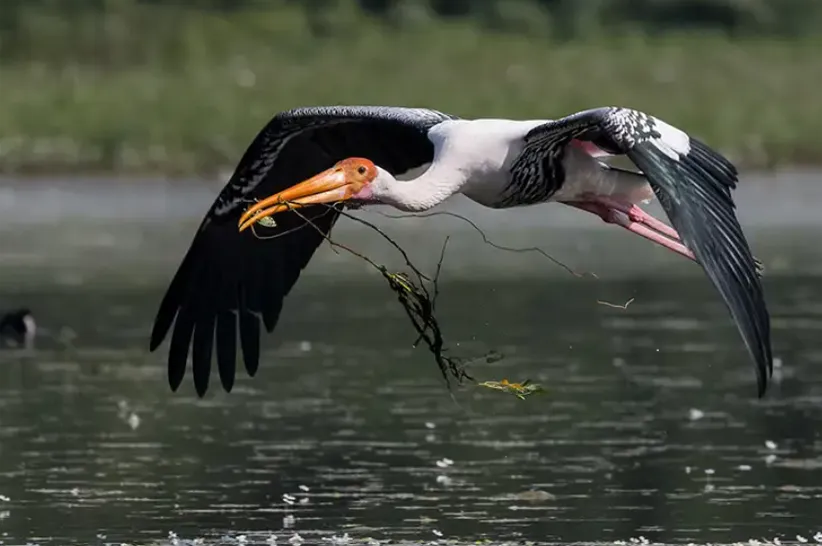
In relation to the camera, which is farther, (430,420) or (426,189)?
(430,420)

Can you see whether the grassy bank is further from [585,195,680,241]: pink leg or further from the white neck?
the white neck

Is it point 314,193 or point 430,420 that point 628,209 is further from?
point 430,420

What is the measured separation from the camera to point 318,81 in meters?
27.7

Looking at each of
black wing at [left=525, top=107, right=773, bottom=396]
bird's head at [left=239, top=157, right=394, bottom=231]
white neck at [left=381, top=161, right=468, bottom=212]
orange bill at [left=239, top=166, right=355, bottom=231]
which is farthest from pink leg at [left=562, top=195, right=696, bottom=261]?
orange bill at [left=239, top=166, right=355, bottom=231]

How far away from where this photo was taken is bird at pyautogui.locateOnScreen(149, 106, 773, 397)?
28.8ft

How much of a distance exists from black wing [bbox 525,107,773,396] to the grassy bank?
1562cm

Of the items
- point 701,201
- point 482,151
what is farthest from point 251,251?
point 701,201

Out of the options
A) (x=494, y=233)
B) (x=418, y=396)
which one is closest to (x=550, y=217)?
(x=494, y=233)

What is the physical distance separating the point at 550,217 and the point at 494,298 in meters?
6.34

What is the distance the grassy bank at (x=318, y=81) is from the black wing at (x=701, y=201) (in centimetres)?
1562

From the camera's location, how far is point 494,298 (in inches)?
648

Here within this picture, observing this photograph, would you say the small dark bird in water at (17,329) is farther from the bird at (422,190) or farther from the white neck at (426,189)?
the white neck at (426,189)

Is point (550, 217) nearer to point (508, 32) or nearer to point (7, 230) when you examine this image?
point (7, 230)

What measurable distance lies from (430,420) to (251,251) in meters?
1.25
